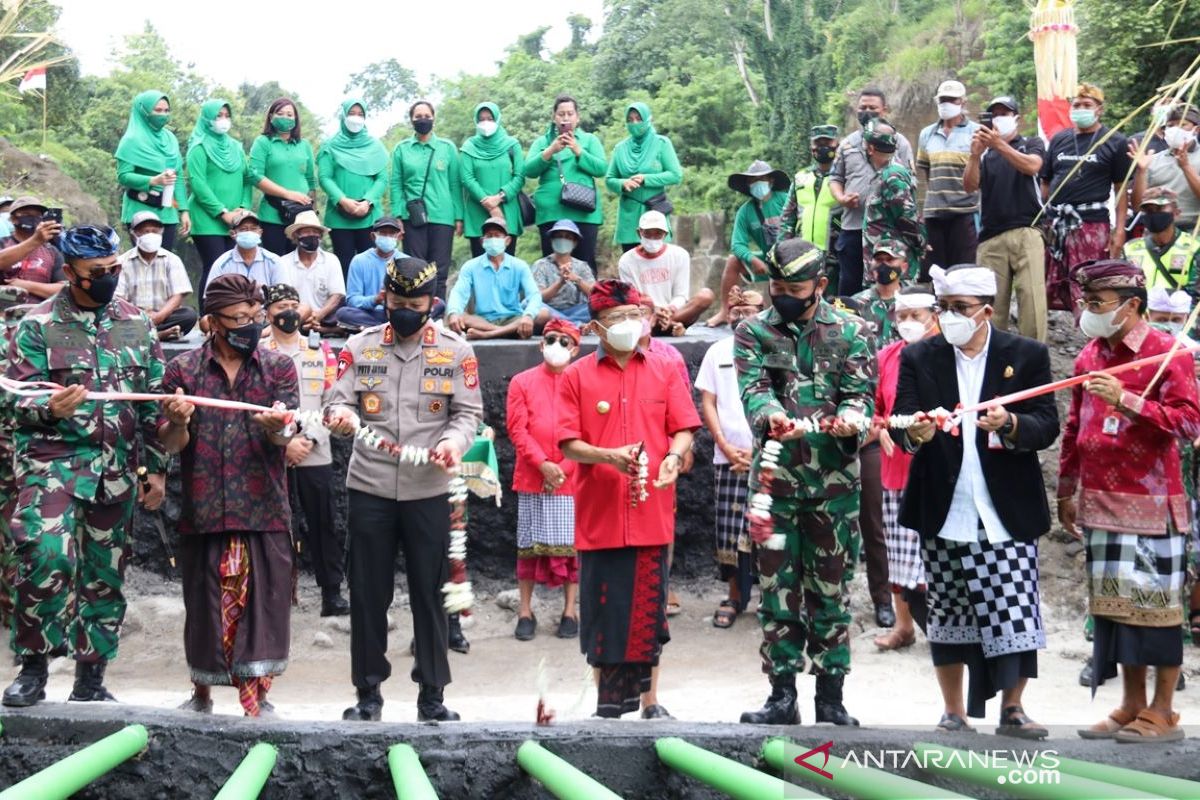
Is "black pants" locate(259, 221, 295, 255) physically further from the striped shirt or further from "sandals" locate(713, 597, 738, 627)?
the striped shirt

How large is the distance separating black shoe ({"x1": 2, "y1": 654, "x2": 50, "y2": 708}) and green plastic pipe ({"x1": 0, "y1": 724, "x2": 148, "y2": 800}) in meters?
0.78

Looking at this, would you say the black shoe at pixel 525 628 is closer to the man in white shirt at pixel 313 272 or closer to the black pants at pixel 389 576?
the black pants at pixel 389 576

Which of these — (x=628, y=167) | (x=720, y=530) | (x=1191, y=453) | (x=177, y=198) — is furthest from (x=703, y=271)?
(x=1191, y=453)

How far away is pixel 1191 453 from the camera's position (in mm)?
7945

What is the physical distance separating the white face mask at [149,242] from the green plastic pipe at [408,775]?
20.4 ft

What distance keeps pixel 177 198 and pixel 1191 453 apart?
27.5ft

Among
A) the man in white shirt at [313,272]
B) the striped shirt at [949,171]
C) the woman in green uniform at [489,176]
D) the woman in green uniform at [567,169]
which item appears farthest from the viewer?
the woman in green uniform at [489,176]

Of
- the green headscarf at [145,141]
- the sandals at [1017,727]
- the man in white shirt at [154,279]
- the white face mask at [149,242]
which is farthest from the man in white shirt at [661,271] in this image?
the sandals at [1017,727]

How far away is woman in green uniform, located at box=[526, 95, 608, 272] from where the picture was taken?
11898mm

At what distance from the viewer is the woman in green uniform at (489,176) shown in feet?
39.7

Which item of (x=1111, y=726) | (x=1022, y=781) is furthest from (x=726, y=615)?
(x=1022, y=781)

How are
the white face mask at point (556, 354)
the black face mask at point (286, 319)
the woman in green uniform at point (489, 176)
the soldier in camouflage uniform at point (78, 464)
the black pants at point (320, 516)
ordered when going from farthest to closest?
the woman in green uniform at point (489, 176), the black pants at point (320, 516), the white face mask at point (556, 354), the black face mask at point (286, 319), the soldier in camouflage uniform at point (78, 464)

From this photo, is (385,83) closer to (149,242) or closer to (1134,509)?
(149,242)

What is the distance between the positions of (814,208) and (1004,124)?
5.80ft
